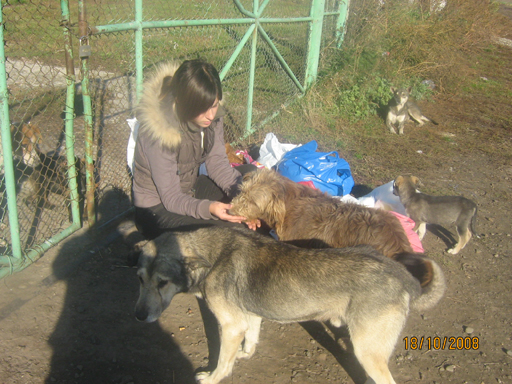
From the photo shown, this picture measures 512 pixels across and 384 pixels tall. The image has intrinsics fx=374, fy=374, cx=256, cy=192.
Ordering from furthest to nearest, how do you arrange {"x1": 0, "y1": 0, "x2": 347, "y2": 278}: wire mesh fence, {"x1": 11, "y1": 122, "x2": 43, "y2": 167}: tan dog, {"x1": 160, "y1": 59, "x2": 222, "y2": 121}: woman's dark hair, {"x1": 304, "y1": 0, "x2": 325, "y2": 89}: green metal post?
{"x1": 304, "y1": 0, "x2": 325, "y2": 89}: green metal post
{"x1": 11, "y1": 122, "x2": 43, "y2": 167}: tan dog
{"x1": 0, "y1": 0, "x2": 347, "y2": 278}: wire mesh fence
{"x1": 160, "y1": 59, "x2": 222, "y2": 121}: woman's dark hair

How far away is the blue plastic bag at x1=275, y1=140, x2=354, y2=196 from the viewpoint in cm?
488

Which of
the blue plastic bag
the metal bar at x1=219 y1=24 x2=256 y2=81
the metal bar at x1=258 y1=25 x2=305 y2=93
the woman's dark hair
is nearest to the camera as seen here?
the woman's dark hair

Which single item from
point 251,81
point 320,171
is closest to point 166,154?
point 320,171

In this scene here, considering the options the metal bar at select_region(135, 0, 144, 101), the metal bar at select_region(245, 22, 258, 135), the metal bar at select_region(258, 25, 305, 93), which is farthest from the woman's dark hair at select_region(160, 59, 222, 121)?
the metal bar at select_region(258, 25, 305, 93)

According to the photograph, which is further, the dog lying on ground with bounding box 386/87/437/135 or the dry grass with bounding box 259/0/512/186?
the dog lying on ground with bounding box 386/87/437/135

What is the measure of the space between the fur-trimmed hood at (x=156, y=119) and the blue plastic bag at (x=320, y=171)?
→ 2102mm

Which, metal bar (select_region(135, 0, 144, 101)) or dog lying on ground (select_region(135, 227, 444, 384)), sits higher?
metal bar (select_region(135, 0, 144, 101))

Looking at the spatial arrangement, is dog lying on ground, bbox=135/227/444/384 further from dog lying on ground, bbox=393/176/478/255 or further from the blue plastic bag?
the blue plastic bag

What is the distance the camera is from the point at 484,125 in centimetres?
840

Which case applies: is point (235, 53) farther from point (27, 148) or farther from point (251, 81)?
point (27, 148)

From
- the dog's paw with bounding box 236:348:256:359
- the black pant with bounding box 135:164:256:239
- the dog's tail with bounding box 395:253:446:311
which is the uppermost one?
the dog's tail with bounding box 395:253:446:311

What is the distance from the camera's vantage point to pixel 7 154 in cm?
294

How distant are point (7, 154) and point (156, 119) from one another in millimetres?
1181

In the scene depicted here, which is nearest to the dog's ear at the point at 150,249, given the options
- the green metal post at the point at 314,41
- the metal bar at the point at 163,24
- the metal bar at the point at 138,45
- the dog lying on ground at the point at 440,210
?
the metal bar at the point at 138,45
